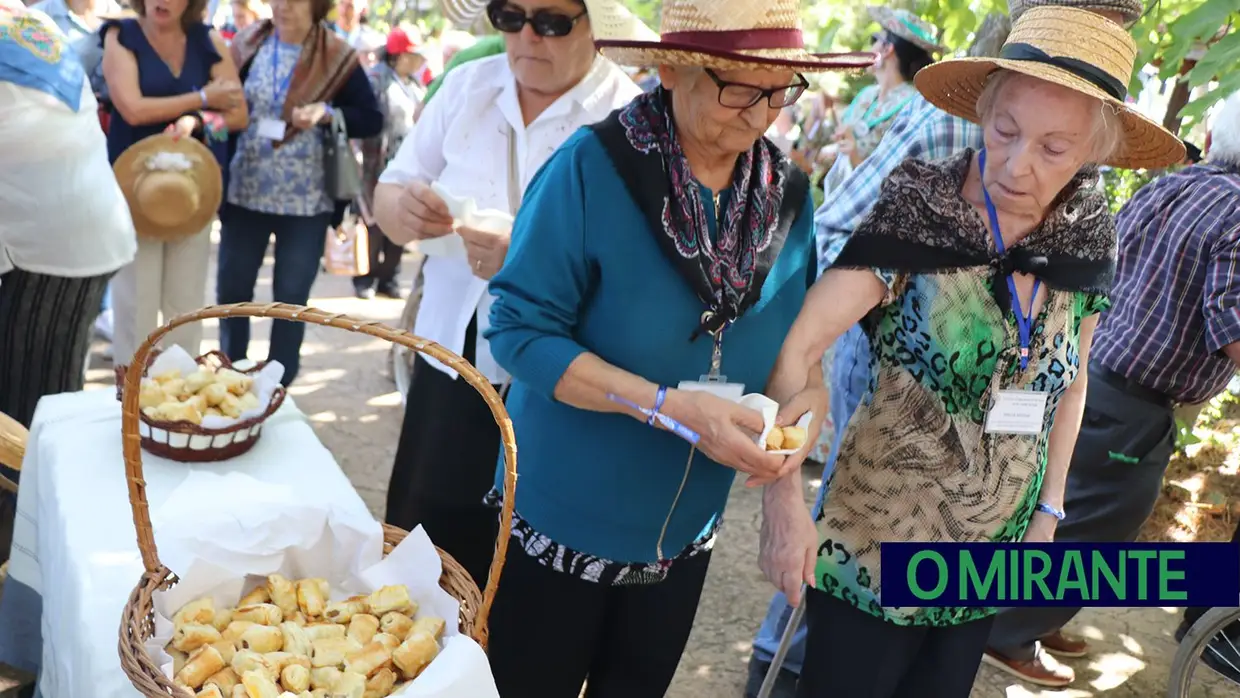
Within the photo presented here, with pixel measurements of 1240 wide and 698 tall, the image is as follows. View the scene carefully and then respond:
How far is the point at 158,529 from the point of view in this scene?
6.86ft

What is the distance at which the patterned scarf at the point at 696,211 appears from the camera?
1.87 metres

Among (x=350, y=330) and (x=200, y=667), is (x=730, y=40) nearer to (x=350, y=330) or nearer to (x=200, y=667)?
(x=350, y=330)

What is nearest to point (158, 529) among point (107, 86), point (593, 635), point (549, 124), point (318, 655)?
point (318, 655)

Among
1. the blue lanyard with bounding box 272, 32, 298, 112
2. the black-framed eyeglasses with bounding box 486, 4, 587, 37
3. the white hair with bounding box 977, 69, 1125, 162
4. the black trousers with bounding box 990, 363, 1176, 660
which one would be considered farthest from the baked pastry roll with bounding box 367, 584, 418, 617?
the blue lanyard with bounding box 272, 32, 298, 112

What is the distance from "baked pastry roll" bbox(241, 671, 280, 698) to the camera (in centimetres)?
155

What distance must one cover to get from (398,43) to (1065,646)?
554cm

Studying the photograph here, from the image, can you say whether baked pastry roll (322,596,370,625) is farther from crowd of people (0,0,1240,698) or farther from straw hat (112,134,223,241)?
straw hat (112,134,223,241)

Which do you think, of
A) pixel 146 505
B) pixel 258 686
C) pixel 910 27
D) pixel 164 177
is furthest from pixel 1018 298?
pixel 164 177

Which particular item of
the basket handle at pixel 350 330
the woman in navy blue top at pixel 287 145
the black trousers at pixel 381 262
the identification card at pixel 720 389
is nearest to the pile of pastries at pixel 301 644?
the basket handle at pixel 350 330

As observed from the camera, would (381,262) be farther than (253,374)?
Yes

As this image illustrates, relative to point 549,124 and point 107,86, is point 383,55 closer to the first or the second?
point 107,86

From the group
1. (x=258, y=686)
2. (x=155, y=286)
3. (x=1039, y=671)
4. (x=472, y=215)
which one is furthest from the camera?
(x=155, y=286)

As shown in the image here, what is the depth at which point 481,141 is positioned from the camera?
2570 mm

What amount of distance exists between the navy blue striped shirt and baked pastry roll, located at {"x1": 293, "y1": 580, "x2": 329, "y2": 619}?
237 centimetres
